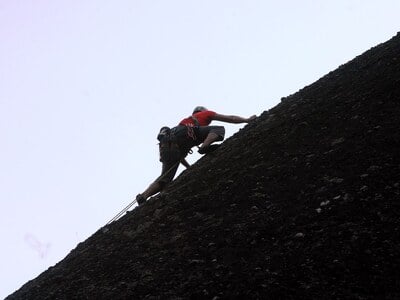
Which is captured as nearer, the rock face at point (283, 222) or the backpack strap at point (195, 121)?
the rock face at point (283, 222)

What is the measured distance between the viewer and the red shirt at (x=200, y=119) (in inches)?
383

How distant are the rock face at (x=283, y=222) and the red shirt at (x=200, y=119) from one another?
6.49 feet

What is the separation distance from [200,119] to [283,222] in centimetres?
592

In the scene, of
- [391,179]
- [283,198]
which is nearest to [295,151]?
[283,198]

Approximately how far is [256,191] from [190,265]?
1.40m

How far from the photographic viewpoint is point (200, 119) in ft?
32.1

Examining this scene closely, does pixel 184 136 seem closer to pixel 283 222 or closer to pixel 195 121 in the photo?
pixel 195 121

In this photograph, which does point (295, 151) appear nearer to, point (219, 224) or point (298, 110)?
point (219, 224)

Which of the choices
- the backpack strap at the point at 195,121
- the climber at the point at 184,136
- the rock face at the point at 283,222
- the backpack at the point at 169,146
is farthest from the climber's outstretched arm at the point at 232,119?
the rock face at the point at 283,222

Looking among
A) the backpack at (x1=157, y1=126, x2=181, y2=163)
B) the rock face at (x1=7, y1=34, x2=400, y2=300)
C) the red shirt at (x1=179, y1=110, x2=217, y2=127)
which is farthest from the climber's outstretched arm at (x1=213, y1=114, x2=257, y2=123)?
the rock face at (x1=7, y1=34, x2=400, y2=300)

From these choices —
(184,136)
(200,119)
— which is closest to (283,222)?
(184,136)

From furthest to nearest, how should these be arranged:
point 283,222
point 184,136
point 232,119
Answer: point 232,119 → point 184,136 → point 283,222

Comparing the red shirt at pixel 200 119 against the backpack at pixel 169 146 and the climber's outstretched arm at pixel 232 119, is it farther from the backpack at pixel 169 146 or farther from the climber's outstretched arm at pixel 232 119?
the backpack at pixel 169 146

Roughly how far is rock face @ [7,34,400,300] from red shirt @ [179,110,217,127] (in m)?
1.98
